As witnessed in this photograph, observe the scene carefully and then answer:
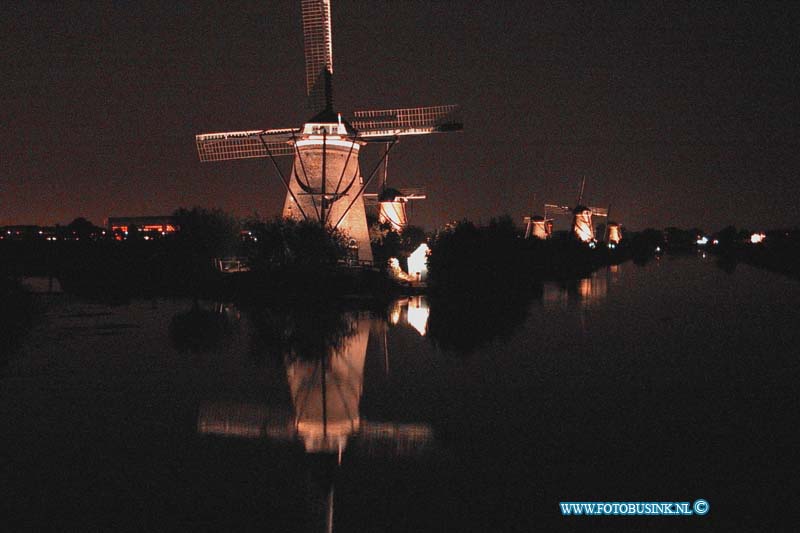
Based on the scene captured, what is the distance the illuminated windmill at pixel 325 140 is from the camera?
36.8 meters

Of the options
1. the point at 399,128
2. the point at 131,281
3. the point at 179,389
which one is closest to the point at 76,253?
the point at 131,281

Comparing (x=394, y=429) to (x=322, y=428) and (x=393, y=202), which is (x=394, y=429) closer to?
(x=322, y=428)

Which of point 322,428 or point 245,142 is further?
point 245,142

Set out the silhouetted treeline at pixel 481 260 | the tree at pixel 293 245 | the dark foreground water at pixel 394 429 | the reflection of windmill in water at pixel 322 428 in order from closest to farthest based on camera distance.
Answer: the dark foreground water at pixel 394 429
the reflection of windmill in water at pixel 322 428
the tree at pixel 293 245
the silhouetted treeline at pixel 481 260

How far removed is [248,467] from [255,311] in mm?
19116

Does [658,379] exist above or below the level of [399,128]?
below

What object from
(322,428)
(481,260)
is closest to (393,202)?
(481,260)

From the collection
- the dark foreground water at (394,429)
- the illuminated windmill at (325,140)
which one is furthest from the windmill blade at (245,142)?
the dark foreground water at (394,429)

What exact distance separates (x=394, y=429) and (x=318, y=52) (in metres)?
32.6

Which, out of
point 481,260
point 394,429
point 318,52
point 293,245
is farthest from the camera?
point 481,260

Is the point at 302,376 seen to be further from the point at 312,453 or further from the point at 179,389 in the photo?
the point at 312,453

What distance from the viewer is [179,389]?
506 inches

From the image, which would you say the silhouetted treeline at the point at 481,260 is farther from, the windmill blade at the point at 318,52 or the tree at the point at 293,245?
the windmill blade at the point at 318,52

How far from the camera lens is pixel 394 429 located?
991 cm
